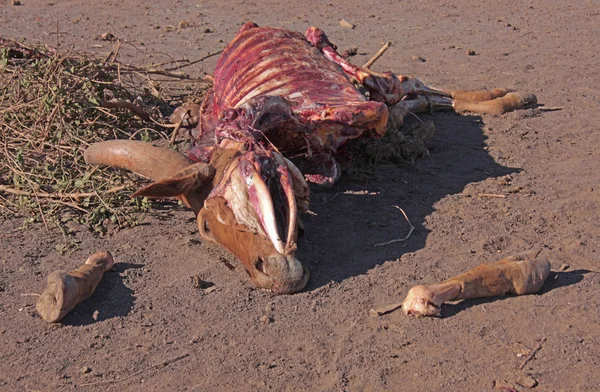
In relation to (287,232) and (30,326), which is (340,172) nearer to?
(287,232)

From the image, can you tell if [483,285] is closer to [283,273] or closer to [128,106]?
[283,273]

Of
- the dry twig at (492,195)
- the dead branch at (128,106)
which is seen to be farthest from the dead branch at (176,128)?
the dry twig at (492,195)

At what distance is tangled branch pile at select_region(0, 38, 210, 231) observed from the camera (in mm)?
4652

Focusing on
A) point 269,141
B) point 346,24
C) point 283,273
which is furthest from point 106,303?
point 346,24

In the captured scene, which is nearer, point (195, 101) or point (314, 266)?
point (314, 266)

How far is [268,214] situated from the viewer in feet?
11.5

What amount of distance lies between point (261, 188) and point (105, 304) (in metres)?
0.92

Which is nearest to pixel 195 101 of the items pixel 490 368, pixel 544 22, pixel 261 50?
pixel 261 50

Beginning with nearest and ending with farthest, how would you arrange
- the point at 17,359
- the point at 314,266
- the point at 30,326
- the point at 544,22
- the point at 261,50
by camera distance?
the point at 17,359, the point at 30,326, the point at 314,266, the point at 261,50, the point at 544,22

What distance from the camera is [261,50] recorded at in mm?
5398

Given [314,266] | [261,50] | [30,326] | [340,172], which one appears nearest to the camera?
[30,326]

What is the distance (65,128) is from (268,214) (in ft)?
7.63

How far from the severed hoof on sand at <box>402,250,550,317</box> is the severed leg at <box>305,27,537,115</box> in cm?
223

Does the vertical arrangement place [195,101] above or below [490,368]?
below
